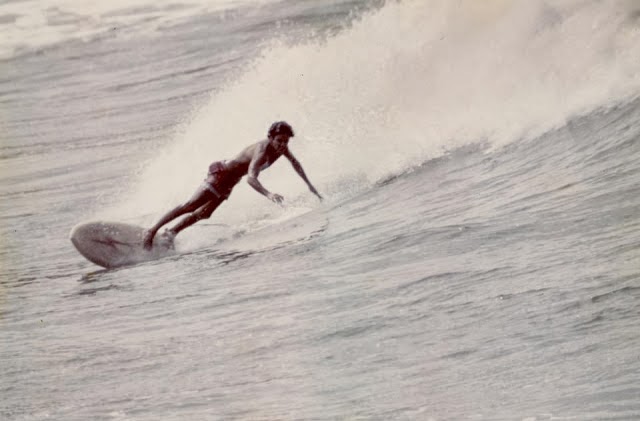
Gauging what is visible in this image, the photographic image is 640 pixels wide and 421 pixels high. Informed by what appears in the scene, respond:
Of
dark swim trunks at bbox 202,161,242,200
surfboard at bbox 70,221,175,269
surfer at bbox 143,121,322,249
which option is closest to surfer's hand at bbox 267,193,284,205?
Answer: surfer at bbox 143,121,322,249

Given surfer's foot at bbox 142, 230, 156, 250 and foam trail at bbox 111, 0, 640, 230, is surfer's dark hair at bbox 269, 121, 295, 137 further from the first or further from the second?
surfer's foot at bbox 142, 230, 156, 250

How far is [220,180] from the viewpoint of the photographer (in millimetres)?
2352

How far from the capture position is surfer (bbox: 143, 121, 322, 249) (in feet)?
7.72

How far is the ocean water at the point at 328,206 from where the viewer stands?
2324 mm

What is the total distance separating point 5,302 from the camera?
238cm

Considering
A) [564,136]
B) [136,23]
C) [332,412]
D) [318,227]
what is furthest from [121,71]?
[564,136]

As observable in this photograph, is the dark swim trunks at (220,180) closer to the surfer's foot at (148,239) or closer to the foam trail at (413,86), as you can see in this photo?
the foam trail at (413,86)

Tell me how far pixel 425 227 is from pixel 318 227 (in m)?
0.30

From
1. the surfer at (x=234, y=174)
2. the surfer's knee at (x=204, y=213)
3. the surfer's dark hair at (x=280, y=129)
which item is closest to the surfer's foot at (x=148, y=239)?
the surfer at (x=234, y=174)

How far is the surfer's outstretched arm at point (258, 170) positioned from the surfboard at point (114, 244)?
29cm

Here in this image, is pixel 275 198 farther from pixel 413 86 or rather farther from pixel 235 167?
pixel 413 86

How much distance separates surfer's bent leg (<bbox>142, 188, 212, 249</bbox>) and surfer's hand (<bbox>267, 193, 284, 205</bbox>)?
0.16 m

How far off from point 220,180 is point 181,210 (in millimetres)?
141

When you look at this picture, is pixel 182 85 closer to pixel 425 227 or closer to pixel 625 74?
pixel 425 227
